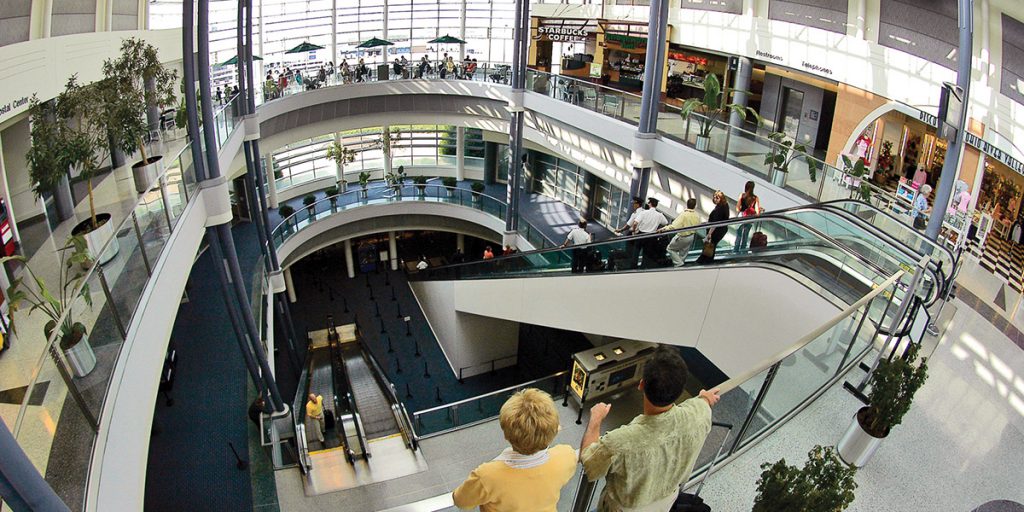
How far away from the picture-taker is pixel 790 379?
3971mm

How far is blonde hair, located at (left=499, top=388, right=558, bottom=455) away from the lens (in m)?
2.39

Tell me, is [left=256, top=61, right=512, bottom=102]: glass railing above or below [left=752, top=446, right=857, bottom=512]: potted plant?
above

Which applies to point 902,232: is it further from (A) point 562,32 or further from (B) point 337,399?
(A) point 562,32

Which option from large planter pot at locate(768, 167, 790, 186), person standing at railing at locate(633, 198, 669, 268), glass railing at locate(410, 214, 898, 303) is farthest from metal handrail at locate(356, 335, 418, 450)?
large planter pot at locate(768, 167, 790, 186)

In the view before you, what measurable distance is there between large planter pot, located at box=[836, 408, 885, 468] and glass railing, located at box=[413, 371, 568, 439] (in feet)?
25.5

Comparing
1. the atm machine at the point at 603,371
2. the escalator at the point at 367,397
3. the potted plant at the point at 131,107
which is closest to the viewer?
the potted plant at the point at 131,107

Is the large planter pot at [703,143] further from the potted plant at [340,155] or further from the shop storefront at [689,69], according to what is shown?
the potted plant at [340,155]

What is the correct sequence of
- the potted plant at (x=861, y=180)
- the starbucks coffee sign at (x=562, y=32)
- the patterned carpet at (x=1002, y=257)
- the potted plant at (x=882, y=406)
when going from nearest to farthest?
1. the potted plant at (x=882, y=406)
2. the potted plant at (x=861, y=180)
3. the patterned carpet at (x=1002, y=257)
4. the starbucks coffee sign at (x=562, y=32)

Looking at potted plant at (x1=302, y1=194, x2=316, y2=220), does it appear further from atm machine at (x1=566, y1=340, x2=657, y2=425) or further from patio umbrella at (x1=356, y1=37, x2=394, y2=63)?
atm machine at (x1=566, y1=340, x2=657, y2=425)

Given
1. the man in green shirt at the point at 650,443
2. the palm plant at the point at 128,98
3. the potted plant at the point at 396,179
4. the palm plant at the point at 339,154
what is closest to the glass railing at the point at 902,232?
the man in green shirt at the point at 650,443

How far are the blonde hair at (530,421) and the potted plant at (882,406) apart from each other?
2.71 metres

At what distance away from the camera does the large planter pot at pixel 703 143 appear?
11.4 m

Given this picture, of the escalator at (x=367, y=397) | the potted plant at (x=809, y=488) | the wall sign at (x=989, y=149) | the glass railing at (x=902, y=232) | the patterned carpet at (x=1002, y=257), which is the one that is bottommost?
the escalator at (x=367, y=397)

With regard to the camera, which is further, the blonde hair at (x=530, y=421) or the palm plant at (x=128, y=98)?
the palm plant at (x=128, y=98)
